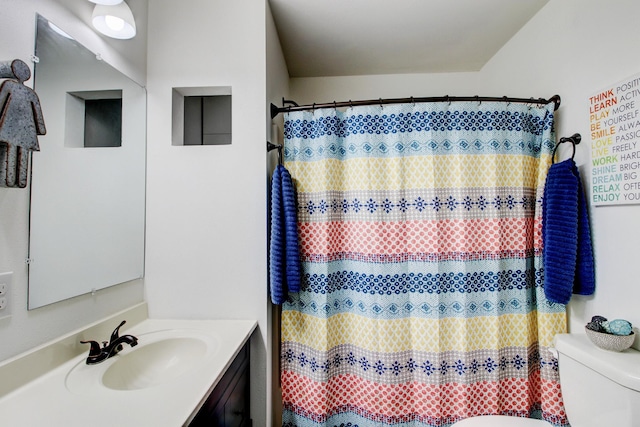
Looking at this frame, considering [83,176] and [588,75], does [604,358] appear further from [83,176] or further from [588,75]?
[83,176]

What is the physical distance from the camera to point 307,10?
1555mm

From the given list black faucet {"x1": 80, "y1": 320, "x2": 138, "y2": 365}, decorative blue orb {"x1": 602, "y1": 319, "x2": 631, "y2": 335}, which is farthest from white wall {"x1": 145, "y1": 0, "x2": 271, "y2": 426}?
decorative blue orb {"x1": 602, "y1": 319, "x2": 631, "y2": 335}

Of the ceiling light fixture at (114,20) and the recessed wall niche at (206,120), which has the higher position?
the ceiling light fixture at (114,20)

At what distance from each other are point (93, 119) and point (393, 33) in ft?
5.63

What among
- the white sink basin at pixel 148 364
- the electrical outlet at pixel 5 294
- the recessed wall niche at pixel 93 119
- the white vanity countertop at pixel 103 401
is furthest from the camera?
the recessed wall niche at pixel 93 119

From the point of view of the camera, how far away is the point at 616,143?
1162mm

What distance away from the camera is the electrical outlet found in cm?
83

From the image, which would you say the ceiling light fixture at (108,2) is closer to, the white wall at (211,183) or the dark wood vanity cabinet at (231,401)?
the white wall at (211,183)

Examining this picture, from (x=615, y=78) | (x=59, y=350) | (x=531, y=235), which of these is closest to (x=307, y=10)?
(x=615, y=78)

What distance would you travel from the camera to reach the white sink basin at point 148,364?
0.93m

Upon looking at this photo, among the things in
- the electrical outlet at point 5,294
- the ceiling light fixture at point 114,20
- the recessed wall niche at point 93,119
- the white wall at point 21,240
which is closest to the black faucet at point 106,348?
the white wall at point 21,240

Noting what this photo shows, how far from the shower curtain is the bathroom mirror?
0.85m

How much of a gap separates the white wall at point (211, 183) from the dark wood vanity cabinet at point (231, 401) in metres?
0.08

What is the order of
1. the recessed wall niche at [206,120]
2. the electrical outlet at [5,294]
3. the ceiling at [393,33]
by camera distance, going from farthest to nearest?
the recessed wall niche at [206,120] → the ceiling at [393,33] → the electrical outlet at [5,294]
